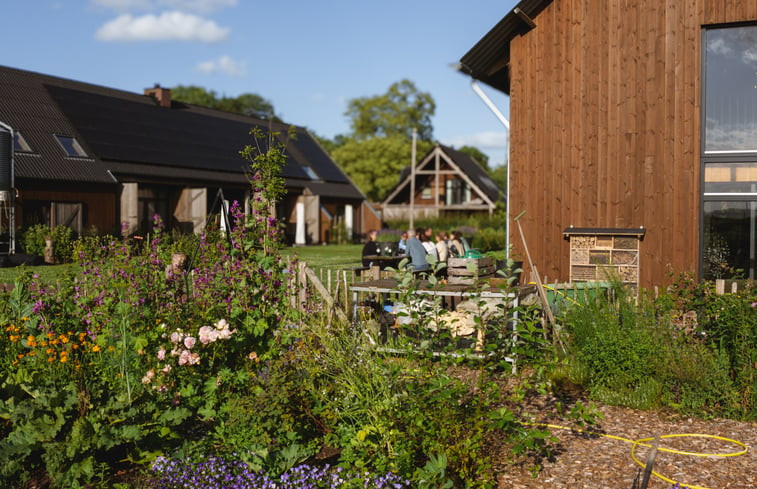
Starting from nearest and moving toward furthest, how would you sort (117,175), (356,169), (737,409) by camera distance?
(737,409) → (117,175) → (356,169)

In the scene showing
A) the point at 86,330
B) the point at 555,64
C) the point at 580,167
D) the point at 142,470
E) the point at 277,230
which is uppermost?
the point at 555,64

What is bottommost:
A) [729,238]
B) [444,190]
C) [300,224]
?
[729,238]

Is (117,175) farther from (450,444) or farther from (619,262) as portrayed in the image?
(450,444)

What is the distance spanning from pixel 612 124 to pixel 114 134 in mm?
21966

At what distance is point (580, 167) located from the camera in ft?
36.2

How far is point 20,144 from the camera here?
948 inches

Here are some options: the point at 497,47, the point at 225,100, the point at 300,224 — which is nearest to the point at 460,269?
the point at 497,47

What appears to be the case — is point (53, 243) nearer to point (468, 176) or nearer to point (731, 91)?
point (731, 91)

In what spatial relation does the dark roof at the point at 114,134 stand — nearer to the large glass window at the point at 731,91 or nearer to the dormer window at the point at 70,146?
the dormer window at the point at 70,146

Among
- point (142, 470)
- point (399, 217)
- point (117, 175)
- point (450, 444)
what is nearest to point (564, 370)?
point (450, 444)

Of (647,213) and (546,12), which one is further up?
(546,12)

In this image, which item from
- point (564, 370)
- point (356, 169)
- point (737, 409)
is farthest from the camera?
point (356, 169)

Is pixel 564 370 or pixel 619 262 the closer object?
pixel 564 370

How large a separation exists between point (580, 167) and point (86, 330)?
759 centimetres
